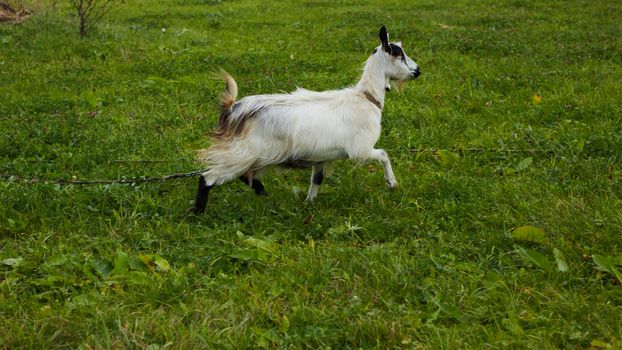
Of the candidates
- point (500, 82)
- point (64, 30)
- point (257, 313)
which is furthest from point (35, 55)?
point (257, 313)

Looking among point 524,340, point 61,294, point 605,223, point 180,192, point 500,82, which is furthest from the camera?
point 500,82

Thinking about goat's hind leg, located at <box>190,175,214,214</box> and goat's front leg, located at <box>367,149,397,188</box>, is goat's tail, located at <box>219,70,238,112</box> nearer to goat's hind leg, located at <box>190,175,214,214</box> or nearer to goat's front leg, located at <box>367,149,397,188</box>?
goat's hind leg, located at <box>190,175,214,214</box>

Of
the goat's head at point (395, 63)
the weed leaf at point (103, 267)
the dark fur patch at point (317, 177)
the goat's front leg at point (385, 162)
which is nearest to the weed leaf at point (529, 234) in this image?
the goat's front leg at point (385, 162)

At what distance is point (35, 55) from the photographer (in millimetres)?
9883

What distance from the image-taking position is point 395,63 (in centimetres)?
565

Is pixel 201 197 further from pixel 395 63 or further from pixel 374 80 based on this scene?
pixel 395 63

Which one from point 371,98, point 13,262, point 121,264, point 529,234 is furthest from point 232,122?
point 529,234

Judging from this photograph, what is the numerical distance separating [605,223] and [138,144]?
14.7 feet

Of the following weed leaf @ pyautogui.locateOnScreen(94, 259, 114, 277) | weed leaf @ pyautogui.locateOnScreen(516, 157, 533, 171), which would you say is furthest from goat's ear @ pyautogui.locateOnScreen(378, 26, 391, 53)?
weed leaf @ pyautogui.locateOnScreen(94, 259, 114, 277)

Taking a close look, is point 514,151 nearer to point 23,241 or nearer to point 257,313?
point 257,313

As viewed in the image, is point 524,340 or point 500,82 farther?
point 500,82

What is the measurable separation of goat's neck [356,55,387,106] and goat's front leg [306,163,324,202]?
773 millimetres

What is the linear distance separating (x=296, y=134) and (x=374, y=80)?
1.06 meters

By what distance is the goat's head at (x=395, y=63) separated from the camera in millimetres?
5605
